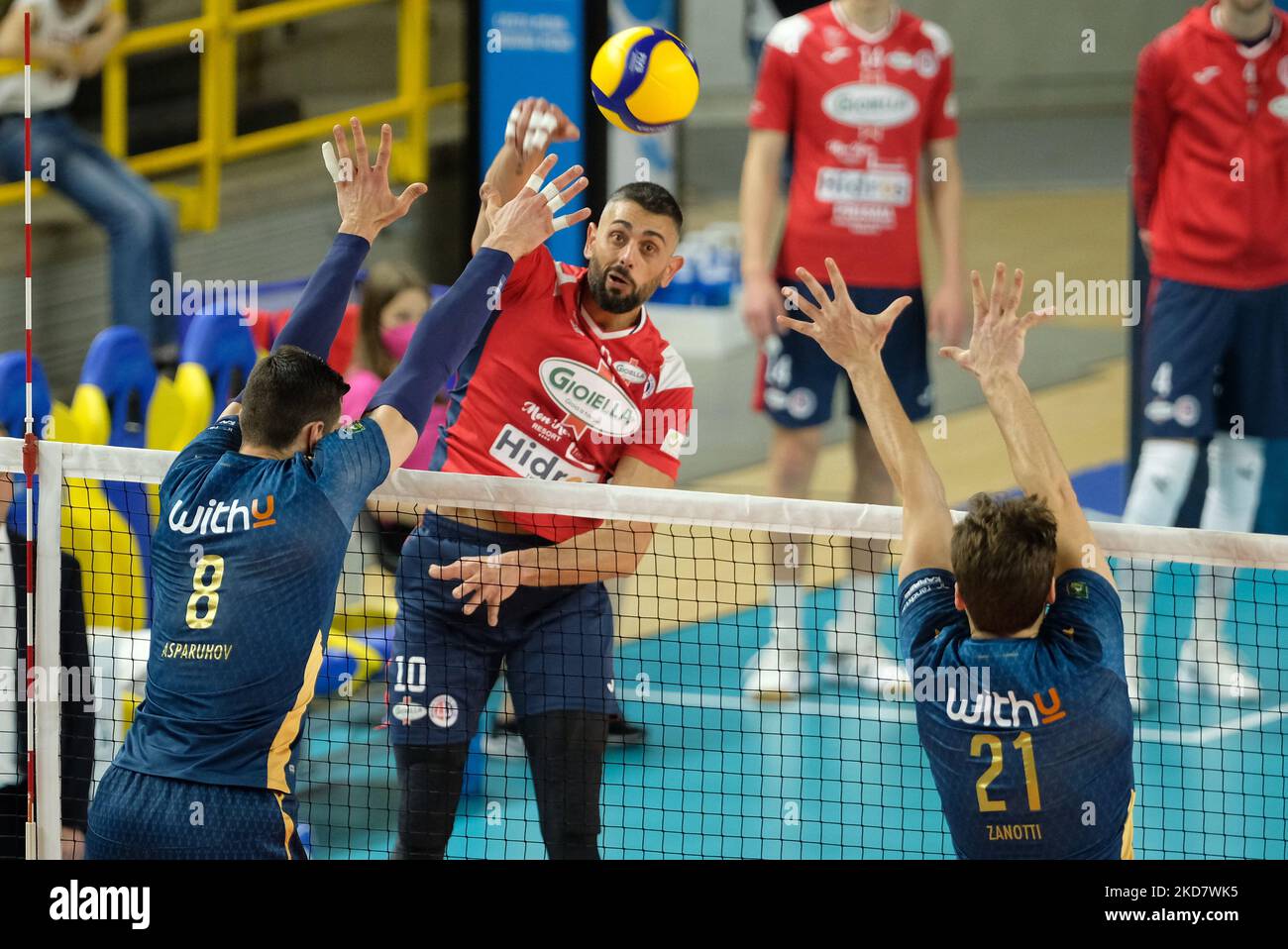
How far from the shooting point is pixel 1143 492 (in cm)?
779

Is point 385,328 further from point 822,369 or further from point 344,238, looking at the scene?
point 344,238

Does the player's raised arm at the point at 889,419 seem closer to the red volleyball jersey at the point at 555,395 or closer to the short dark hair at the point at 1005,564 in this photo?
the short dark hair at the point at 1005,564

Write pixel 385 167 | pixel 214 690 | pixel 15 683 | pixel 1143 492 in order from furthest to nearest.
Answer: pixel 1143 492, pixel 15 683, pixel 385 167, pixel 214 690

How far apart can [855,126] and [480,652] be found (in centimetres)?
375

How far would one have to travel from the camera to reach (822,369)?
8062 mm

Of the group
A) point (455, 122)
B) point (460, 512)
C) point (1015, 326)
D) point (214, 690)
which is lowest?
point (214, 690)

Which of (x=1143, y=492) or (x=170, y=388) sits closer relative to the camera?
(x=170, y=388)

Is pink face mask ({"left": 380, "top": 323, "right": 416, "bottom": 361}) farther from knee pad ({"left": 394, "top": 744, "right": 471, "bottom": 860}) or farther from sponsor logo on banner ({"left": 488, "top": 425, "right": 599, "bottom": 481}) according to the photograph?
knee pad ({"left": 394, "top": 744, "right": 471, "bottom": 860})

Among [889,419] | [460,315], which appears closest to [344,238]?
[460,315]

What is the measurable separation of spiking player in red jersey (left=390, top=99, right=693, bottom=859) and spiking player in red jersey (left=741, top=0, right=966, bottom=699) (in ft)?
8.05

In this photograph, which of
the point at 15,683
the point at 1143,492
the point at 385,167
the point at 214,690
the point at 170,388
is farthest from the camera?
the point at 1143,492
